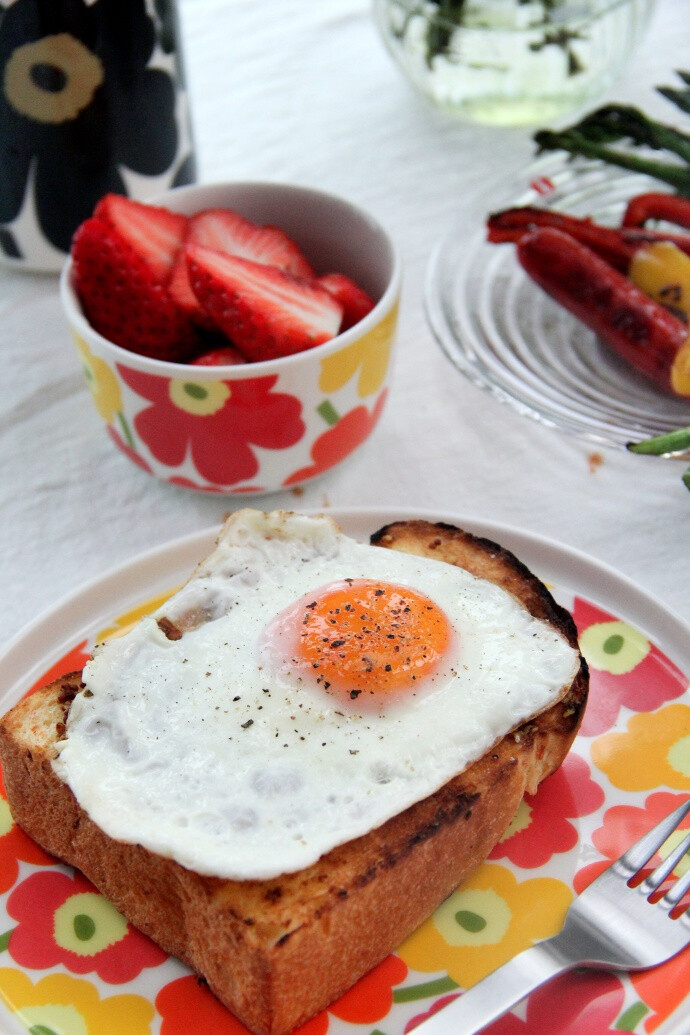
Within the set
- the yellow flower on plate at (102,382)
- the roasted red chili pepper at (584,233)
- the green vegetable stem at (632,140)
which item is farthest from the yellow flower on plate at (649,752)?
the green vegetable stem at (632,140)

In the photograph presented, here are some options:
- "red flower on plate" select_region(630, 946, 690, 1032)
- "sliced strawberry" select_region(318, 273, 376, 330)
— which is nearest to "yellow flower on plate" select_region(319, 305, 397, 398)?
"sliced strawberry" select_region(318, 273, 376, 330)

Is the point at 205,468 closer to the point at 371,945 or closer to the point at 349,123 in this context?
the point at 371,945

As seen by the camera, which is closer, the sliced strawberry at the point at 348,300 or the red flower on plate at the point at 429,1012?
the red flower on plate at the point at 429,1012

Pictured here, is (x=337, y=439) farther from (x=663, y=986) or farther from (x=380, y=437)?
(x=663, y=986)

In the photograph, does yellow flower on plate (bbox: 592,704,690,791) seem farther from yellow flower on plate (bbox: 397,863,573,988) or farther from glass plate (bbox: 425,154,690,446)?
glass plate (bbox: 425,154,690,446)

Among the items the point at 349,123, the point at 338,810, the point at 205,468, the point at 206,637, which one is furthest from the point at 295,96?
the point at 338,810

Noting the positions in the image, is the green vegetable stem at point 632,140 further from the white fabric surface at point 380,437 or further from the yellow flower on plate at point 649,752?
the yellow flower on plate at point 649,752

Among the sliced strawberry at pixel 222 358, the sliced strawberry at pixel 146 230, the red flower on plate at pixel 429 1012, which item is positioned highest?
the sliced strawberry at pixel 146 230
